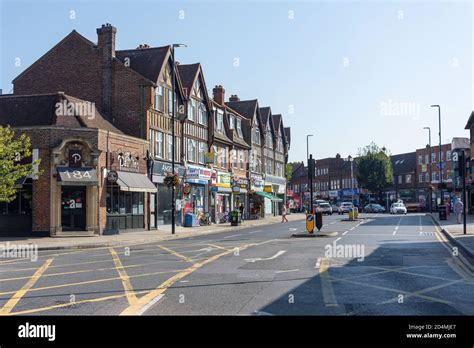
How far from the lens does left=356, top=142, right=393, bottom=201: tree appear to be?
90.9 m

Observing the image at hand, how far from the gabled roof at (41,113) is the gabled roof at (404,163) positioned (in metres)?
74.7

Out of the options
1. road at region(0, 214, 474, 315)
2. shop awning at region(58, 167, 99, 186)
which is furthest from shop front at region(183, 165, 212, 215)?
road at region(0, 214, 474, 315)

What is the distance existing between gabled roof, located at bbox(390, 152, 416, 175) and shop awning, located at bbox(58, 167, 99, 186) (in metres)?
76.2

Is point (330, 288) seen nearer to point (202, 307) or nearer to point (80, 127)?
point (202, 307)

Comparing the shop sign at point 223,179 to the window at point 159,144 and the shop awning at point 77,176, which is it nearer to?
the window at point 159,144

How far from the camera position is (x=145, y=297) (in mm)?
9844

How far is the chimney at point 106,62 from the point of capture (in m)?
35.3

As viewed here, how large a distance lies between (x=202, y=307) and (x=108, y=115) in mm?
28261

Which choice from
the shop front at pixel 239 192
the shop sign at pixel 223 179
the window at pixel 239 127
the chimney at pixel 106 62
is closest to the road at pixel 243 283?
the chimney at pixel 106 62

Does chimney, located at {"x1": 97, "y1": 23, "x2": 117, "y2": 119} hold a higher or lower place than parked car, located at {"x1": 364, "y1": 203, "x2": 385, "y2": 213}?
higher

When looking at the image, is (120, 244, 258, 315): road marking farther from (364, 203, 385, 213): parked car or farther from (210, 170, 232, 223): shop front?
(364, 203, 385, 213): parked car

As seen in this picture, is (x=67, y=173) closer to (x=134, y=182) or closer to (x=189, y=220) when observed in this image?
(x=134, y=182)

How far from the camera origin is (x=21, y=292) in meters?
10.8

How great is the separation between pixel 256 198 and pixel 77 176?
32314 millimetres
